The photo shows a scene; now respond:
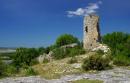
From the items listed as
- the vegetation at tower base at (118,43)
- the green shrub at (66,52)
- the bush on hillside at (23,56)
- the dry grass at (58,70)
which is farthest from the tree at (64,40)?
the dry grass at (58,70)

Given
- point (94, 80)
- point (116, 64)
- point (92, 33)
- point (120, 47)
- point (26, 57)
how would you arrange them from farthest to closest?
point (26, 57) < point (92, 33) < point (120, 47) < point (116, 64) < point (94, 80)

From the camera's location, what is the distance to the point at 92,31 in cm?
5491

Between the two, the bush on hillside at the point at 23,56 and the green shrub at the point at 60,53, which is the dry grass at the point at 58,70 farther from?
the bush on hillside at the point at 23,56

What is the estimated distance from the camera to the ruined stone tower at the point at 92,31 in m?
54.7

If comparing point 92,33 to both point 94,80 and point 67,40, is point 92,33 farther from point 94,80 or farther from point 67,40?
point 94,80

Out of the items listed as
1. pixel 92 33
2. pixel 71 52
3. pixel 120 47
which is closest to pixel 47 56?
pixel 71 52

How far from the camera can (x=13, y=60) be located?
214 ft

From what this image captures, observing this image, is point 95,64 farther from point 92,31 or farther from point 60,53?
point 92,31

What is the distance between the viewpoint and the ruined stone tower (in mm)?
54719

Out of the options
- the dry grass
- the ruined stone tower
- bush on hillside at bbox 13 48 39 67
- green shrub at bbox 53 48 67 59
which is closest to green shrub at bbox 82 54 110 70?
the dry grass

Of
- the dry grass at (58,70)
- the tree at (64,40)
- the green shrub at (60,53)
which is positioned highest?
the tree at (64,40)

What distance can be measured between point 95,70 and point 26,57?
3152cm

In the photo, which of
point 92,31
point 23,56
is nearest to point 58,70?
point 92,31

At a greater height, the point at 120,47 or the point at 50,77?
the point at 120,47
